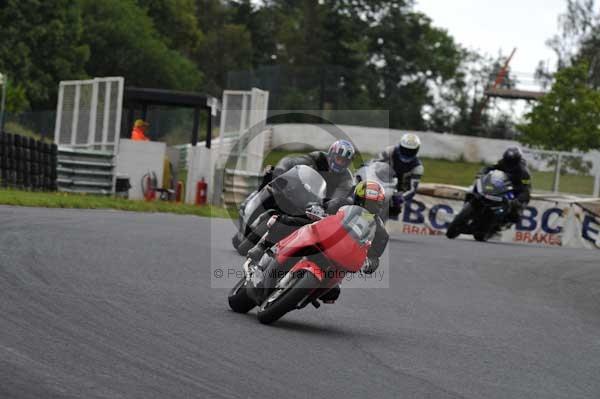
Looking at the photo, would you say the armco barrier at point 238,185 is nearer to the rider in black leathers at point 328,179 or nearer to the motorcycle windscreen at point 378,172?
the motorcycle windscreen at point 378,172

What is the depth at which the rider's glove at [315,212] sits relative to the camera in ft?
26.4

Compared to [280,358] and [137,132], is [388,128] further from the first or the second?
[280,358]

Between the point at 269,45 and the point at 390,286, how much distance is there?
83.1 meters

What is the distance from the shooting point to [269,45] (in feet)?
307

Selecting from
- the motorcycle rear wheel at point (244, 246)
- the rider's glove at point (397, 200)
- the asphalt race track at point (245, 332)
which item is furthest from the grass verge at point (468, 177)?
the asphalt race track at point (245, 332)

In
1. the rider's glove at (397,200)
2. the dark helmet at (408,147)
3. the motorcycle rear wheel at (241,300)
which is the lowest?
the motorcycle rear wheel at (241,300)

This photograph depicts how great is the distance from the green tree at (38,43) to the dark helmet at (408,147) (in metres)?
30.8

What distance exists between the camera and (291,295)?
773cm

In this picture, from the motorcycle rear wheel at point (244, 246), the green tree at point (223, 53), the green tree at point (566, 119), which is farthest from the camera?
the green tree at point (223, 53)

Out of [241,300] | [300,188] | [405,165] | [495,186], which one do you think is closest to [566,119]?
[495,186]

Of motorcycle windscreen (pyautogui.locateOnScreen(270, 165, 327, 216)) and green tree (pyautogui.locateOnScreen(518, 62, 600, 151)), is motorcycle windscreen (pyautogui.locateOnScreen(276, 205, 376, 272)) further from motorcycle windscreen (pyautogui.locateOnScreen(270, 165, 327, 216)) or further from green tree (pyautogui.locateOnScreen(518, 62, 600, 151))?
green tree (pyautogui.locateOnScreen(518, 62, 600, 151))

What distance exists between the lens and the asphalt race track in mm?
5648

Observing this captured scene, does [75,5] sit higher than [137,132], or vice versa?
[75,5]

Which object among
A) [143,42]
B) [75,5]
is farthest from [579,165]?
[143,42]
